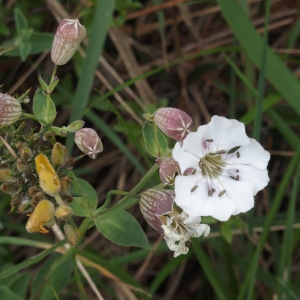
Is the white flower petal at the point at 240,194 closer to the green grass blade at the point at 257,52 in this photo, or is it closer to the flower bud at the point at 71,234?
the flower bud at the point at 71,234

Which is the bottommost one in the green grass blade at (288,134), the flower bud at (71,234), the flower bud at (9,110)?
the green grass blade at (288,134)

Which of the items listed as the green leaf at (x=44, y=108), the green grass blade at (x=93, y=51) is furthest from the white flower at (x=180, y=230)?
the green grass blade at (x=93, y=51)

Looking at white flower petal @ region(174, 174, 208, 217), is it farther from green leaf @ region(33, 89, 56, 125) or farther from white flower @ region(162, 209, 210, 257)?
green leaf @ region(33, 89, 56, 125)

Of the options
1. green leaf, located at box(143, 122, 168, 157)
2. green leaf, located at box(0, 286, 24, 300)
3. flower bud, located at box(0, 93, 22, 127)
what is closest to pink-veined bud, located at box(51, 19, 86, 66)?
flower bud, located at box(0, 93, 22, 127)

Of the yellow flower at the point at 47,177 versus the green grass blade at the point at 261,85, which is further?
the green grass blade at the point at 261,85

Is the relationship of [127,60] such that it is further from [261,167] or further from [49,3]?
[261,167]

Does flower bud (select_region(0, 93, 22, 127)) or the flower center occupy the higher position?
flower bud (select_region(0, 93, 22, 127))
